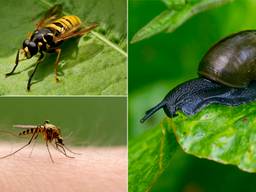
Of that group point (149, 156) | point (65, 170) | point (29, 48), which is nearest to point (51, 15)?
point (29, 48)

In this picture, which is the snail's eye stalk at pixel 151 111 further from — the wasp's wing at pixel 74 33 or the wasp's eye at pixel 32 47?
the wasp's eye at pixel 32 47

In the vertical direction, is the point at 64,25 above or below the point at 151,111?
above

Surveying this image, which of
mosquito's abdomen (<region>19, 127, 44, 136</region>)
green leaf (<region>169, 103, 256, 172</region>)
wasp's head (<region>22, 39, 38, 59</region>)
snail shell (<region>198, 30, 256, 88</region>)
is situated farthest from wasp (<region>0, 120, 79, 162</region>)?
snail shell (<region>198, 30, 256, 88</region>)

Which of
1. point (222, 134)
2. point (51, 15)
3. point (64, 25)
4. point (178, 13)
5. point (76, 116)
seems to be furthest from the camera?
point (76, 116)

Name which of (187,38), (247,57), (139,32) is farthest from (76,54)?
(247,57)

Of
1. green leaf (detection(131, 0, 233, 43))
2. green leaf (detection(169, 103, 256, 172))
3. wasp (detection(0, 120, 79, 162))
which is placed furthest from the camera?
wasp (detection(0, 120, 79, 162))

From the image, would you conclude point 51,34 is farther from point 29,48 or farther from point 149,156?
point 149,156

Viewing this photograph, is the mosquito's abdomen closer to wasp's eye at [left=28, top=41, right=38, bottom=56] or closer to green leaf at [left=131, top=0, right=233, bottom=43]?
wasp's eye at [left=28, top=41, right=38, bottom=56]
